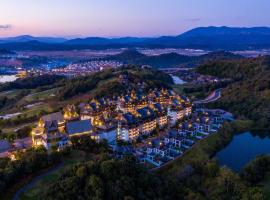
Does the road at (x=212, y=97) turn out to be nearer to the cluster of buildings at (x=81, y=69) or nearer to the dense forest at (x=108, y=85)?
the dense forest at (x=108, y=85)

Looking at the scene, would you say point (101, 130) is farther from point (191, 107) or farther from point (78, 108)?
point (191, 107)

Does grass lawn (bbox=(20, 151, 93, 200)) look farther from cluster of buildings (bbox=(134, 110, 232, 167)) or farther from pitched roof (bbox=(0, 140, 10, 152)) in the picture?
pitched roof (bbox=(0, 140, 10, 152))

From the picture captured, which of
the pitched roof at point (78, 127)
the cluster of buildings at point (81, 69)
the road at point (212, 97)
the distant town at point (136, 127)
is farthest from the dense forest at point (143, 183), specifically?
the cluster of buildings at point (81, 69)

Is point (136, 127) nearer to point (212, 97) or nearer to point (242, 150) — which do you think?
point (242, 150)

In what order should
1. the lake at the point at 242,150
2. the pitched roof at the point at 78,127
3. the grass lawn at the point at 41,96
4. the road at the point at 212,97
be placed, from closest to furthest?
the pitched roof at the point at 78,127 → the lake at the point at 242,150 → the road at the point at 212,97 → the grass lawn at the point at 41,96

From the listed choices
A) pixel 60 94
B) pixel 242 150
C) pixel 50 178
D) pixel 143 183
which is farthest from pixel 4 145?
pixel 60 94

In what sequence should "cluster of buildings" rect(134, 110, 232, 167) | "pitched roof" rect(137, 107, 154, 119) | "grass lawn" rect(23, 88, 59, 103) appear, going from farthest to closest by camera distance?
"grass lawn" rect(23, 88, 59, 103), "pitched roof" rect(137, 107, 154, 119), "cluster of buildings" rect(134, 110, 232, 167)

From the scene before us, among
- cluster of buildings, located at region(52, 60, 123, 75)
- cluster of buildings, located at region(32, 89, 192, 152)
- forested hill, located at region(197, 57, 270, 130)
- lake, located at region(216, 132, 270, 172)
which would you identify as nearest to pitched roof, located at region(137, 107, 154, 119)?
cluster of buildings, located at region(32, 89, 192, 152)
